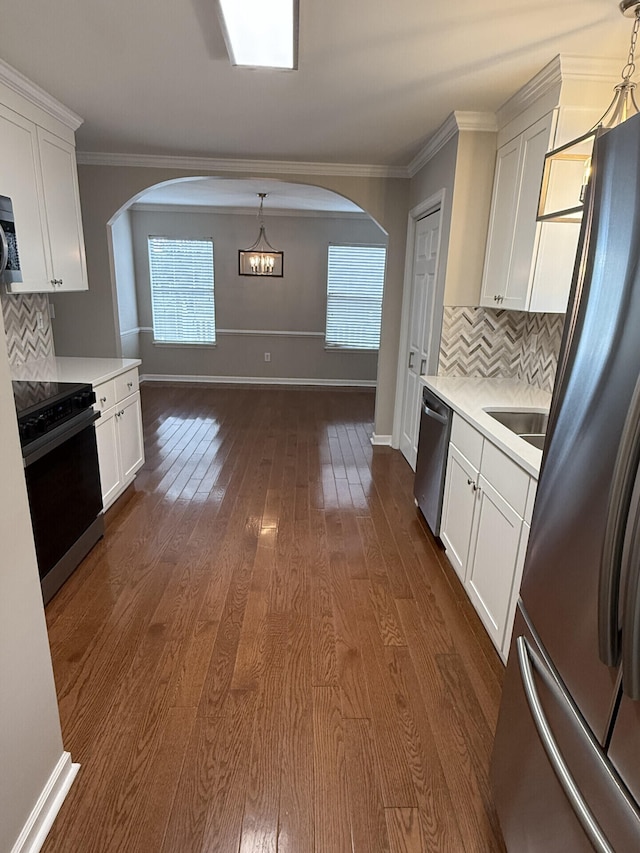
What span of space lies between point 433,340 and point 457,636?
6.92 ft

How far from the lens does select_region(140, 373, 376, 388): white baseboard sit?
7410mm

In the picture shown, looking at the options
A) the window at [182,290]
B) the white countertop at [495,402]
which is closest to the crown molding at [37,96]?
the white countertop at [495,402]

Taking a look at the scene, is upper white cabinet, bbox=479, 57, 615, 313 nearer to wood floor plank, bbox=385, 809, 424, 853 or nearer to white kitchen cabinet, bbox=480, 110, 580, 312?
white kitchen cabinet, bbox=480, 110, 580, 312

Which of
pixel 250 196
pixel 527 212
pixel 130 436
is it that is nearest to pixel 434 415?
pixel 527 212

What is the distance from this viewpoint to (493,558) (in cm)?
202

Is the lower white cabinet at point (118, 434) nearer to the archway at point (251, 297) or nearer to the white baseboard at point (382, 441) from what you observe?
the white baseboard at point (382, 441)

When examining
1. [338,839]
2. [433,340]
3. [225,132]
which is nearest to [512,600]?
[338,839]

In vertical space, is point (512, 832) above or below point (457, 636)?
above

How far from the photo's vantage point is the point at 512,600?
183cm

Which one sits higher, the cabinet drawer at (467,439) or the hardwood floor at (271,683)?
the cabinet drawer at (467,439)

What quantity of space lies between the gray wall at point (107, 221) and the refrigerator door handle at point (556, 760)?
367cm

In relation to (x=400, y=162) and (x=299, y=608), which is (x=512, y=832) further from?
(x=400, y=162)

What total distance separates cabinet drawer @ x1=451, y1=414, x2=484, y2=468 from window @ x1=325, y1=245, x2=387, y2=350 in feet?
16.0

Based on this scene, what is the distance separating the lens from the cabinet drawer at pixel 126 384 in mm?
3158
